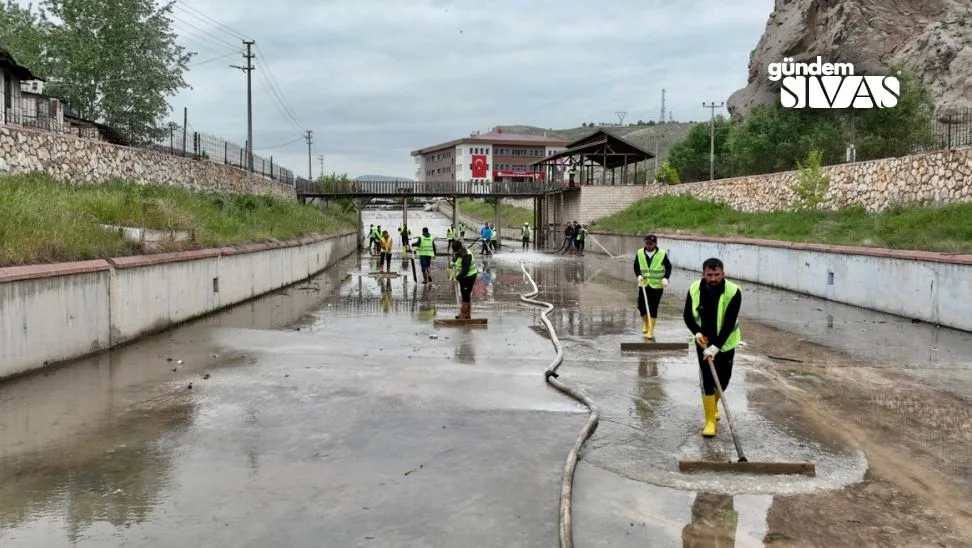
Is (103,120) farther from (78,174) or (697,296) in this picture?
(697,296)

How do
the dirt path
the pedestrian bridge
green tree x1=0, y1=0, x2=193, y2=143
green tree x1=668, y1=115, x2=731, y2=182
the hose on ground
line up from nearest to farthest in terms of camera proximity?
the hose on ground < the dirt path < green tree x1=0, y1=0, x2=193, y2=143 < the pedestrian bridge < green tree x1=668, y1=115, x2=731, y2=182

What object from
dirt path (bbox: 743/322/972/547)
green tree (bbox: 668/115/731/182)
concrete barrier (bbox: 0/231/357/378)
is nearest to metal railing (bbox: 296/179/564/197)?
green tree (bbox: 668/115/731/182)

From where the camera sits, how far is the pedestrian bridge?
2034 inches

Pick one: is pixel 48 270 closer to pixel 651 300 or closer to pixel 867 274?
pixel 651 300

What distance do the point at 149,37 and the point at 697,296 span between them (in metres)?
33.7

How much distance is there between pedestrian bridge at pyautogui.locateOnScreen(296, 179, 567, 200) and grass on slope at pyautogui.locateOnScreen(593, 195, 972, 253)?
12.7m

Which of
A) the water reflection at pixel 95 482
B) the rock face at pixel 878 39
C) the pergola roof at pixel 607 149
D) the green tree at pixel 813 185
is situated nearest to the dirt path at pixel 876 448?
the water reflection at pixel 95 482

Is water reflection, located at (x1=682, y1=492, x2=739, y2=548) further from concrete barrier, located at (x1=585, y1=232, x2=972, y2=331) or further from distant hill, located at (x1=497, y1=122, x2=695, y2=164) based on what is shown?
distant hill, located at (x1=497, y1=122, x2=695, y2=164)

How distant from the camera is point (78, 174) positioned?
18.0 metres

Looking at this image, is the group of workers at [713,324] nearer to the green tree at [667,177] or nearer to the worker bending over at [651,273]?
the worker bending over at [651,273]

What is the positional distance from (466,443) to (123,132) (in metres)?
31.6

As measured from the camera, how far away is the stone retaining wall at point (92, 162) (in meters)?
15.9

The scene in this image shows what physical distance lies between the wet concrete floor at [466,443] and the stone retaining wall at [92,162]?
7206mm

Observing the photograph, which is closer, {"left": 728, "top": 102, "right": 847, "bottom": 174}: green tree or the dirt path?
the dirt path
